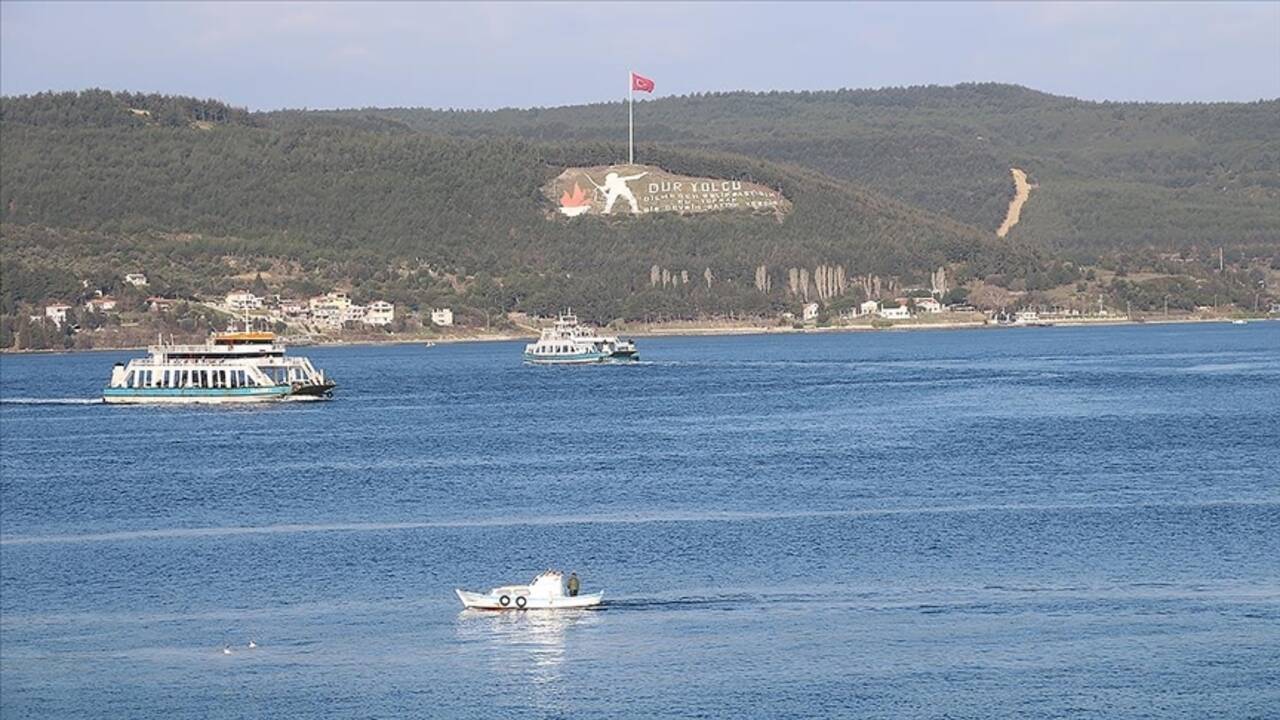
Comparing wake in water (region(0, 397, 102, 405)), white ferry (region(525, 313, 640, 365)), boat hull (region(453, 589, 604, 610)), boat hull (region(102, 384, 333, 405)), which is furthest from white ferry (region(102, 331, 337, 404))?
boat hull (region(453, 589, 604, 610))

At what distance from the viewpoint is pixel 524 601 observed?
1698 inches

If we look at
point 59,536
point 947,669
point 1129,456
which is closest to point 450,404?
point 1129,456

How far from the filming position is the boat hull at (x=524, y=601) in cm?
4288

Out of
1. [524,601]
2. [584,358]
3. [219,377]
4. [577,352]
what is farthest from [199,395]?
[524,601]

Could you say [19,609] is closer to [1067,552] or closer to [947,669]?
[947,669]

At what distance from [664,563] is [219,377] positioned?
223 feet

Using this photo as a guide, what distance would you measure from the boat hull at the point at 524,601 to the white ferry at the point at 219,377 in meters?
70.2

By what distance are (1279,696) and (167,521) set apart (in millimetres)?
32819

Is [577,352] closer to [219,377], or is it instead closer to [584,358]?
[584,358]

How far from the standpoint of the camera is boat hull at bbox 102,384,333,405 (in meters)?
111

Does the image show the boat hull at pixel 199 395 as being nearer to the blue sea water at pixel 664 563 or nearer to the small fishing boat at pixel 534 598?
the blue sea water at pixel 664 563

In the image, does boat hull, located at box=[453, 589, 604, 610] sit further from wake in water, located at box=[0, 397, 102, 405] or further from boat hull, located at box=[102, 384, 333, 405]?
wake in water, located at box=[0, 397, 102, 405]

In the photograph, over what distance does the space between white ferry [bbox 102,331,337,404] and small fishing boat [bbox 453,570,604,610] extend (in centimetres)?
7024

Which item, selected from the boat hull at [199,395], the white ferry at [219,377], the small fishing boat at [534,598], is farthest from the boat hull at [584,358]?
the small fishing boat at [534,598]
